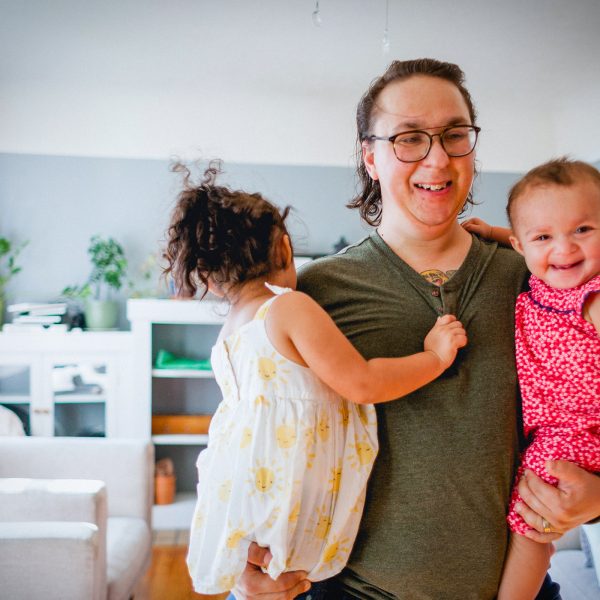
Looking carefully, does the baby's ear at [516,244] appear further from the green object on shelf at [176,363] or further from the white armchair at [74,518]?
the green object on shelf at [176,363]

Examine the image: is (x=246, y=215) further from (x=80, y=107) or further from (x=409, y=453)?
(x=80, y=107)

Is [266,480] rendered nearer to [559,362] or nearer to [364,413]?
[364,413]

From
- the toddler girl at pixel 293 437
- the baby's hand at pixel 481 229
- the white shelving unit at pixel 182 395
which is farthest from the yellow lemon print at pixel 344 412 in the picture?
the white shelving unit at pixel 182 395

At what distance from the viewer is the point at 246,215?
1272 mm

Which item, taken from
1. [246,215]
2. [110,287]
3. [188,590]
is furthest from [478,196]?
[246,215]

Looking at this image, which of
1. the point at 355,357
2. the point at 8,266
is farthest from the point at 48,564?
the point at 8,266

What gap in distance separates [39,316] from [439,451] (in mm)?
3642

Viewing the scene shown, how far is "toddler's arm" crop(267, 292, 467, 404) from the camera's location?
1.06 meters

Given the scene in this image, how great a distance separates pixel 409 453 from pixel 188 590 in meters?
2.79

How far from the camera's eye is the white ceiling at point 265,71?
304cm

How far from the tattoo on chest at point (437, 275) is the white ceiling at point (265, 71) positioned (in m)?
2.11

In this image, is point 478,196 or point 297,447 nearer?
point 297,447

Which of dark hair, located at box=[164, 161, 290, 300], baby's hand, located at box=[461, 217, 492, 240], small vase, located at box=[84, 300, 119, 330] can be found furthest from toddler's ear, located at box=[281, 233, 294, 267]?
small vase, located at box=[84, 300, 119, 330]

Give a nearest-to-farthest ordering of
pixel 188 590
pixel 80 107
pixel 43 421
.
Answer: pixel 188 590 < pixel 43 421 < pixel 80 107
